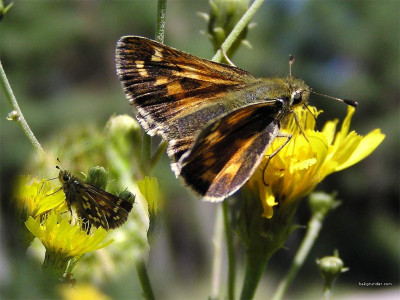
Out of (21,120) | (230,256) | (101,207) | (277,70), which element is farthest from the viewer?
(277,70)

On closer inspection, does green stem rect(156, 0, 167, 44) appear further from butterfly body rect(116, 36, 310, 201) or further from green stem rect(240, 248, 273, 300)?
green stem rect(240, 248, 273, 300)

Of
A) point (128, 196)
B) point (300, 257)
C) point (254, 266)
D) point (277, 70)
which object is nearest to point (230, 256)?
point (254, 266)

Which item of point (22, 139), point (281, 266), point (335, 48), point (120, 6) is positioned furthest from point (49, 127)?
point (335, 48)

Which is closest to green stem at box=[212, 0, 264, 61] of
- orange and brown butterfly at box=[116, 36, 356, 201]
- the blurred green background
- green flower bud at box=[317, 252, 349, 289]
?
orange and brown butterfly at box=[116, 36, 356, 201]

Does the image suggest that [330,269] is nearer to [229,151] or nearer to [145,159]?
[229,151]

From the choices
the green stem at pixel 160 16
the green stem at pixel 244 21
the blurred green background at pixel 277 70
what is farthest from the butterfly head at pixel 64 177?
the blurred green background at pixel 277 70

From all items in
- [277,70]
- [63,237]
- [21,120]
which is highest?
[277,70]

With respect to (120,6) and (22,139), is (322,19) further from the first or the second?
(22,139)

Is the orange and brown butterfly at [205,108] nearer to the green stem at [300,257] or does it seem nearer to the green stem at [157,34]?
the green stem at [157,34]
